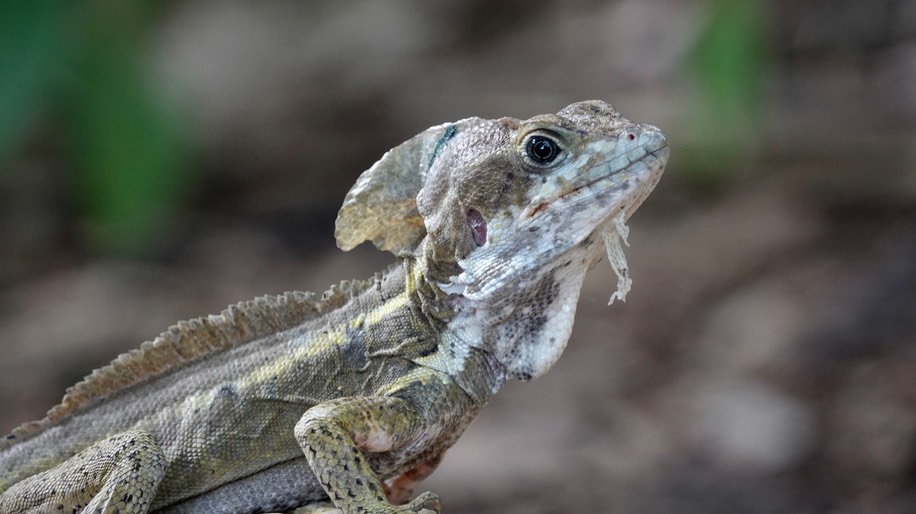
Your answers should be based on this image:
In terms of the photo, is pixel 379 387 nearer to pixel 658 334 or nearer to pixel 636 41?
pixel 658 334

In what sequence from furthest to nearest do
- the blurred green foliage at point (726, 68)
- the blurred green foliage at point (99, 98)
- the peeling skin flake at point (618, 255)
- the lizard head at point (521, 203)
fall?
the blurred green foliage at point (726, 68) < the blurred green foliage at point (99, 98) < the peeling skin flake at point (618, 255) < the lizard head at point (521, 203)

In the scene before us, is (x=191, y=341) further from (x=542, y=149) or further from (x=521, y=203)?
(x=542, y=149)

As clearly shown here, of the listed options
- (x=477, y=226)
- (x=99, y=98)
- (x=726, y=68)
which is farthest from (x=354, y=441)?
Answer: (x=726, y=68)

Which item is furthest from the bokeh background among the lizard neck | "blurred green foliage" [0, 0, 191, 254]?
the lizard neck

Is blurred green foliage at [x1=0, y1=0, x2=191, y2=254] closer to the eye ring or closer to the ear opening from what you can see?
the ear opening

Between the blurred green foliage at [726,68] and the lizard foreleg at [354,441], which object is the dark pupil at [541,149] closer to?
the lizard foreleg at [354,441]

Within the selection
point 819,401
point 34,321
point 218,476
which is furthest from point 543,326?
point 34,321

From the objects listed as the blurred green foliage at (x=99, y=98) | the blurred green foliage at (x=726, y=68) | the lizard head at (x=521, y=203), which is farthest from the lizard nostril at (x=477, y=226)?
the blurred green foliage at (x=726, y=68)

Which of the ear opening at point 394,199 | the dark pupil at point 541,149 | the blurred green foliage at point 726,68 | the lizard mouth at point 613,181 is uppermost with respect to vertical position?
the blurred green foliage at point 726,68
